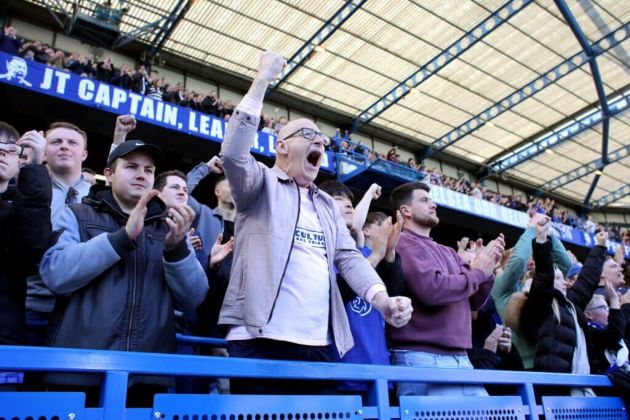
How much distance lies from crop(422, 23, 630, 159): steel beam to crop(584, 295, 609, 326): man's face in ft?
47.1

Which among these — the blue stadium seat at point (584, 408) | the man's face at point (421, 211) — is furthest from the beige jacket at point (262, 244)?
the blue stadium seat at point (584, 408)

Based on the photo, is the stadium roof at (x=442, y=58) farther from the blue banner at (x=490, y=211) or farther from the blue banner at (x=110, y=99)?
the blue banner at (x=110, y=99)

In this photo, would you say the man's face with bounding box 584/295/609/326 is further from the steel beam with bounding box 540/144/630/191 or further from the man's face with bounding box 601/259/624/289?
the steel beam with bounding box 540/144/630/191

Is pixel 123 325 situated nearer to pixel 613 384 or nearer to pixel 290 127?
pixel 290 127

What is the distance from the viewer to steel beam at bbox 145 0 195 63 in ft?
40.7

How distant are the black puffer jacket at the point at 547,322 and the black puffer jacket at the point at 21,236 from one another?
256cm

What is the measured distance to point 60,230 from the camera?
1723mm

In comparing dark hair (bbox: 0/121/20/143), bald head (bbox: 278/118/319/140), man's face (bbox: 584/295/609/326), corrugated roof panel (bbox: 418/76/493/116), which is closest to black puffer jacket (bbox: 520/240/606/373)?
man's face (bbox: 584/295/609/326)

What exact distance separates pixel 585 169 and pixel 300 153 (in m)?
24.2

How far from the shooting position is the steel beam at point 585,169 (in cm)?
2109

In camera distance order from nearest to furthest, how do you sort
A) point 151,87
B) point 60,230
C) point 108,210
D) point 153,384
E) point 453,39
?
point 153,384, point 60,230, point 108,210, point 151,87, point 453,39

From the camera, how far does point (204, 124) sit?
30.9ft

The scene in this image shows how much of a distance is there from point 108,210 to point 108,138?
8875 millimetres

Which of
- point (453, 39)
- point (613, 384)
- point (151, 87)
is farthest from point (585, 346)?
point (453, 39)
